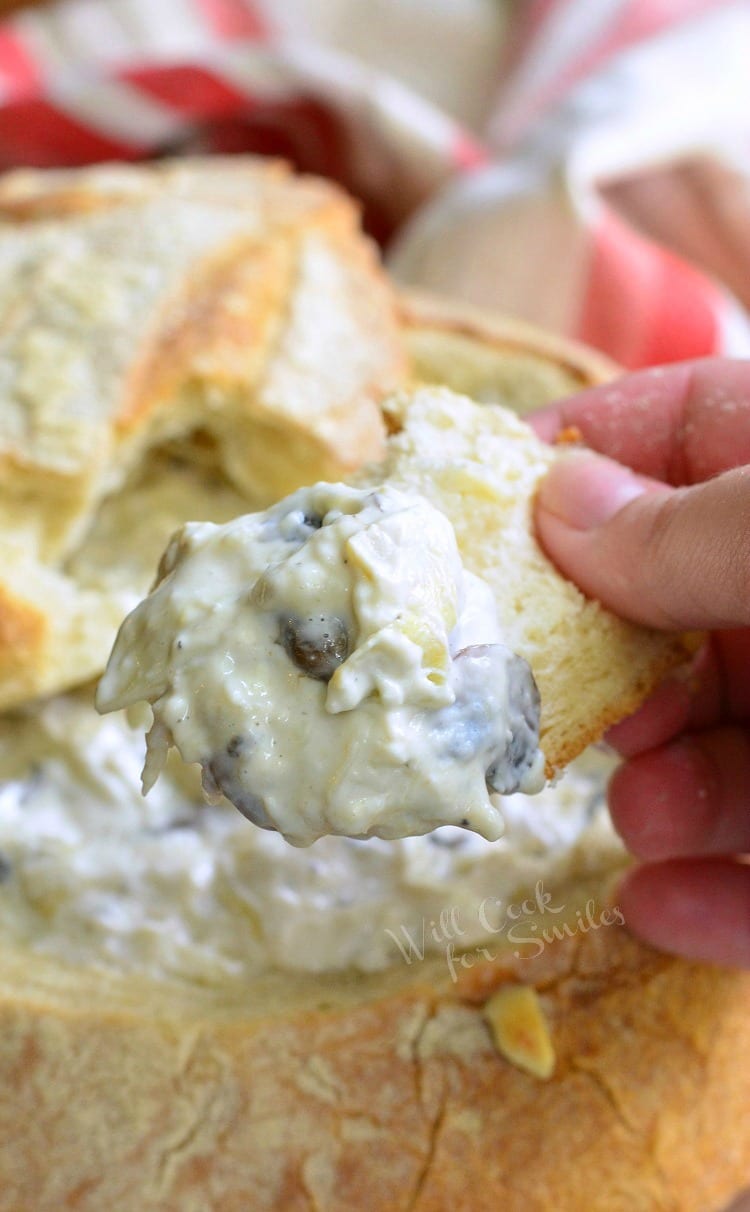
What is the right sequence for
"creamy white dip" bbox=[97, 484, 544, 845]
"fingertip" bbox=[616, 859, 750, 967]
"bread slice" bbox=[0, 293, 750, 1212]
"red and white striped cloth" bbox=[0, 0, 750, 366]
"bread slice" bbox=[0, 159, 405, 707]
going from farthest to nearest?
"red and white striped cloth" bbox=[0, 0, 750, 366]
"bread slice" bbox=[0, 159, 405, 707]
"fingertip" bbox=[616, 859, 750, 967]
"bread slice" bbox=[0, 293, 750, 1212]
"creamy white dip" bbox=[97, 484, 544, 845]

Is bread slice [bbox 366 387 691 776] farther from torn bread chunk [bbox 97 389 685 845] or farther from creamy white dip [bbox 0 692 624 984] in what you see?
creamy white dip [bbox 0 692 624 984]

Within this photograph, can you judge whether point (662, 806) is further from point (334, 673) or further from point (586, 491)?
point (334, 673)

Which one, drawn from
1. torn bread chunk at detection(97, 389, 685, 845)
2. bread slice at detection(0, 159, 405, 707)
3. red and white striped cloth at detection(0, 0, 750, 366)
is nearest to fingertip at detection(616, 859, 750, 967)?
torn bread chunk at detection(97, 389, 685, 845)

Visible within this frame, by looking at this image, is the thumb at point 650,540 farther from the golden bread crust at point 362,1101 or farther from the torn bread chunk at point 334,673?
the golden bread crust at point 362,1101

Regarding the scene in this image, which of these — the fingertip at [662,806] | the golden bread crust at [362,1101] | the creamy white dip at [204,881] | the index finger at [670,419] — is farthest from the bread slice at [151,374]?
the fingertip at [662,806]

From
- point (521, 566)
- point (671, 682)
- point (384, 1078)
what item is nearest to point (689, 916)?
point (671, 682)

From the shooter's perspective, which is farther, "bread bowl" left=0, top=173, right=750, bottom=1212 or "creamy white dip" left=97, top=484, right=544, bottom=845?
"bread bowl" left=0, top=173, right=750, bottom=1212
